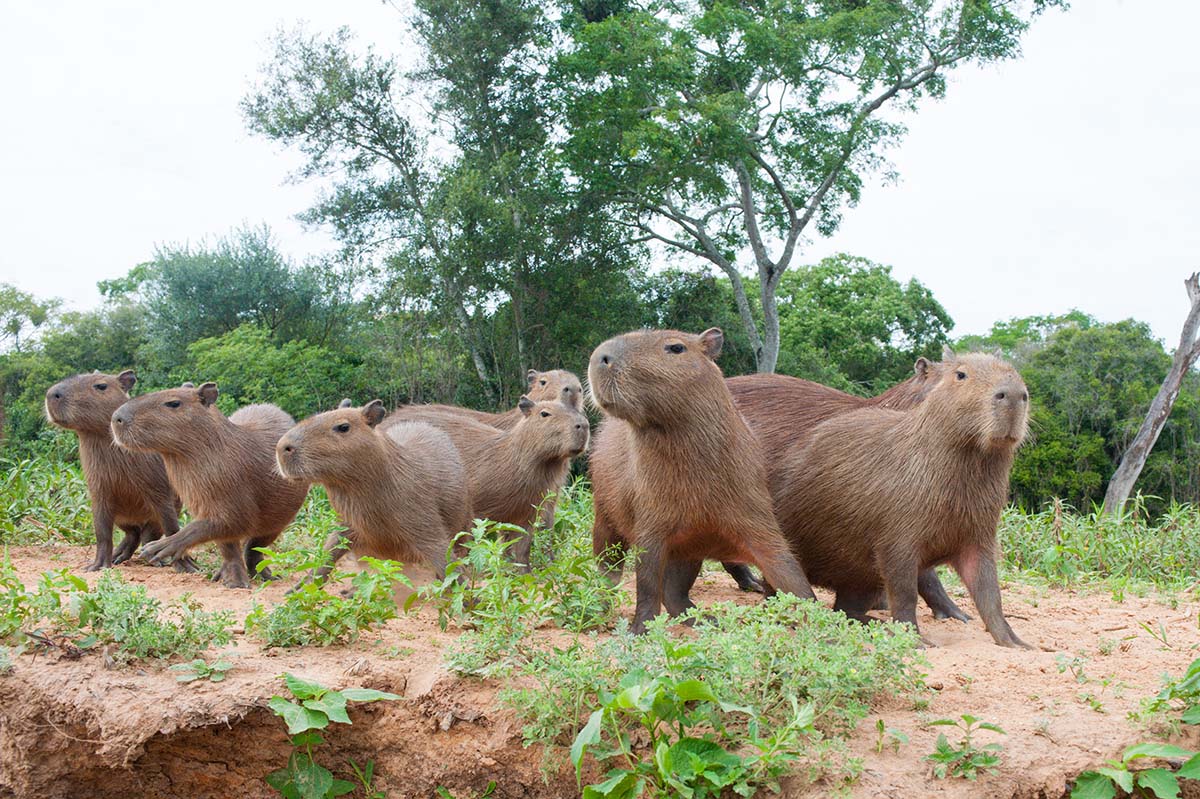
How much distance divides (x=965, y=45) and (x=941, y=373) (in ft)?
67.1

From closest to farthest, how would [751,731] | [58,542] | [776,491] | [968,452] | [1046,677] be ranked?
1. [751,731]
2. [1046,677]
3. [968,452]
4. [776,491]
5. [58,542]

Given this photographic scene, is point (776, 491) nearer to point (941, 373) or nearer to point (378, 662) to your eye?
point (941, 373)

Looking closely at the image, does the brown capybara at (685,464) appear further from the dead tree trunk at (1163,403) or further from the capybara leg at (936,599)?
the dead tree trunk at (1163,403)

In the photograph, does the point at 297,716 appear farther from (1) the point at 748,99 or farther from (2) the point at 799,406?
(1) the point at 748,99

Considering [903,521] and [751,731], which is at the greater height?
[903,521]

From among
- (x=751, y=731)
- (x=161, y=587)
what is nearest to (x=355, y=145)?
(x=161, y=587)

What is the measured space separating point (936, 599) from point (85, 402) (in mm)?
4856

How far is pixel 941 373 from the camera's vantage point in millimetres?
4469

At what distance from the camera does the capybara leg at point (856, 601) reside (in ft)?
14.8

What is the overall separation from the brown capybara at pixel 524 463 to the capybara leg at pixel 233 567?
130 centimetres


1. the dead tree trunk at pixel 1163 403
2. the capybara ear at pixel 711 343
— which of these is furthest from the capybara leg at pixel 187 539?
the dead tree trunk at pixel 1163 403

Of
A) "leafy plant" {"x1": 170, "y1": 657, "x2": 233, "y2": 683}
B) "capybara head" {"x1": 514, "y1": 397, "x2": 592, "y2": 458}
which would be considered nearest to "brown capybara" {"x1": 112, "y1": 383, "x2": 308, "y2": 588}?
"capybara head" {"x1": 514, "y1": 397, "x2": 592, "y2": 458}

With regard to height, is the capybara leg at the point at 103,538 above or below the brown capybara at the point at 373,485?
below

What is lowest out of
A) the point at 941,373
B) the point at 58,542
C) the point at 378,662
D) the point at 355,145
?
the point at 58,542
